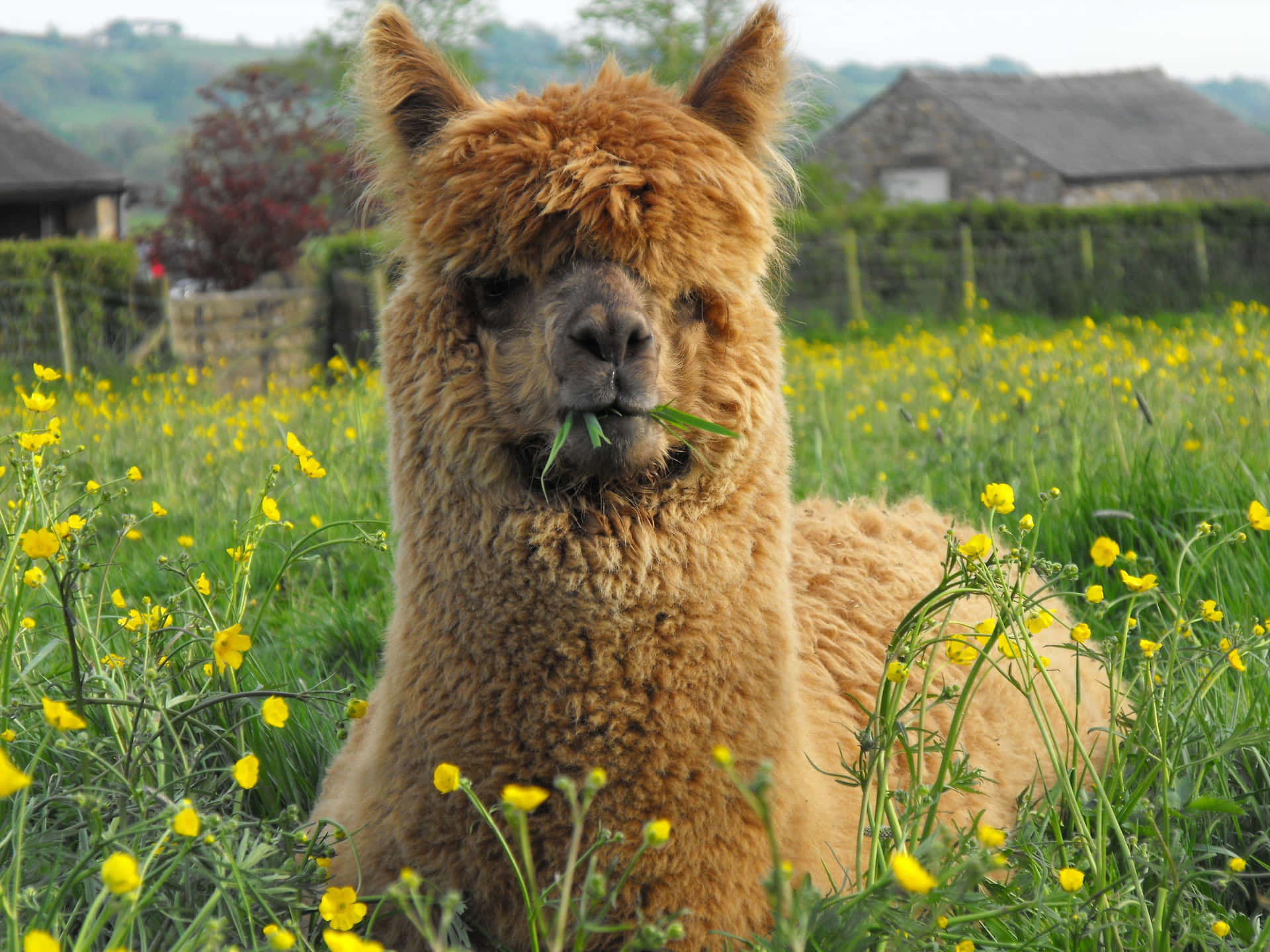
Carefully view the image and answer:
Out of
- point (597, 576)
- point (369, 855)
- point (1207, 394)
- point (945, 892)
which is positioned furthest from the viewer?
point (1207, 394)

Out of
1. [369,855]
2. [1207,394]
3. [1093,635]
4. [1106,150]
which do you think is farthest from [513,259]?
[1106,150]

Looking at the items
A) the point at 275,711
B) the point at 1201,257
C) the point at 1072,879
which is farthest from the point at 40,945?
the point at 1201,257

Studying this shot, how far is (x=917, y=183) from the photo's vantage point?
33469mm

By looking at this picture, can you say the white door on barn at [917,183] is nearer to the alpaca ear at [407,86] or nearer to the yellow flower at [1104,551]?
the alpaca ear at [407,86]

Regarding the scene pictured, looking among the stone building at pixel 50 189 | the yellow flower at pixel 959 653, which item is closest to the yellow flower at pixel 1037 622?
the yellow flower at pixel 959 653

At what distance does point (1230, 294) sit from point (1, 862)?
19255 mm

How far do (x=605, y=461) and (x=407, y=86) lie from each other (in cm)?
115

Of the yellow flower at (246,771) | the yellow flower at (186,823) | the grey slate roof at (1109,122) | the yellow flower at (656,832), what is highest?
the grey slate roof at (1109,122)

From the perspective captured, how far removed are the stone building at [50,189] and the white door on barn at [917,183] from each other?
22.7 m

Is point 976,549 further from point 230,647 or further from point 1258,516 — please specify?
point 230,647

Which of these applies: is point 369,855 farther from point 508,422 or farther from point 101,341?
point 101,341

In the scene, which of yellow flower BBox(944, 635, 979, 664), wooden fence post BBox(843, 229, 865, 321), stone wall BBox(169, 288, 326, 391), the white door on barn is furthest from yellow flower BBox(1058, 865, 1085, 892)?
the white door on barn

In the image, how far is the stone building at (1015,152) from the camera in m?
31.9

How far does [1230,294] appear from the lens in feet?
57.7
